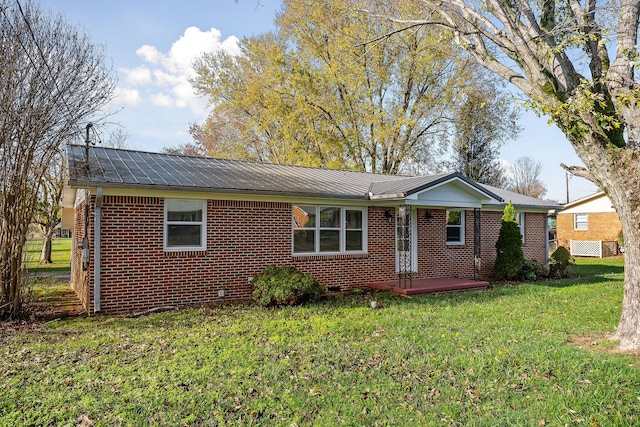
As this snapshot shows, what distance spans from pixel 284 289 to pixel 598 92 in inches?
265

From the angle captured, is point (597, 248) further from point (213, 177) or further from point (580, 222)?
point (213, 177)

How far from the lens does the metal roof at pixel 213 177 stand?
841 centimetres

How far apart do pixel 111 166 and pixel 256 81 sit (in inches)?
590

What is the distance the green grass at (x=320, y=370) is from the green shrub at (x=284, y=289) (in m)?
0.63

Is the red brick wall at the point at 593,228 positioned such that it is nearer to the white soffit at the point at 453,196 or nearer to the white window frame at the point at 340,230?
the white soffit at the point at 453,196

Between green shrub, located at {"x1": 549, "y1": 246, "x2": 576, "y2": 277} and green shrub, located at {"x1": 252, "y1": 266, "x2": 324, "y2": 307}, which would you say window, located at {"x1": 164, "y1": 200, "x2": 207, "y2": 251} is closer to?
green shrub, located at {"x1": 252, "y1": 266, "x2": 324, "y2": 307}

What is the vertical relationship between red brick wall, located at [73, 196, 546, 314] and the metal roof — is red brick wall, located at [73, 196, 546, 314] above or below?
below

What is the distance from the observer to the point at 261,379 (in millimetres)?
4898

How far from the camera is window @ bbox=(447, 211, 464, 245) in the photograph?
45.1ft

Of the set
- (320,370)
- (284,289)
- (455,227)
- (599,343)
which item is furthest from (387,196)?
(320,370)

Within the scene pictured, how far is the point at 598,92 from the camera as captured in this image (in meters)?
6.28

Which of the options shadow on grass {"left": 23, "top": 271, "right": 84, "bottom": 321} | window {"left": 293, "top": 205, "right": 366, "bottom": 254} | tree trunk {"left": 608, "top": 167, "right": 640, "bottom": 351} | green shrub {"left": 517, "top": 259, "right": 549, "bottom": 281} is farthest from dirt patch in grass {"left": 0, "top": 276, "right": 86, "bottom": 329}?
green shrub {"left": 517, "top": 259, "right": 549, "bottom": 281}

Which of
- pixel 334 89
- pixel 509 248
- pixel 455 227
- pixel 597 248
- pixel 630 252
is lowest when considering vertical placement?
pixel 597 248

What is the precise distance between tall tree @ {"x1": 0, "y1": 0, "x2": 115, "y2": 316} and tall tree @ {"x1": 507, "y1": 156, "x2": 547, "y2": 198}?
49.2 m
